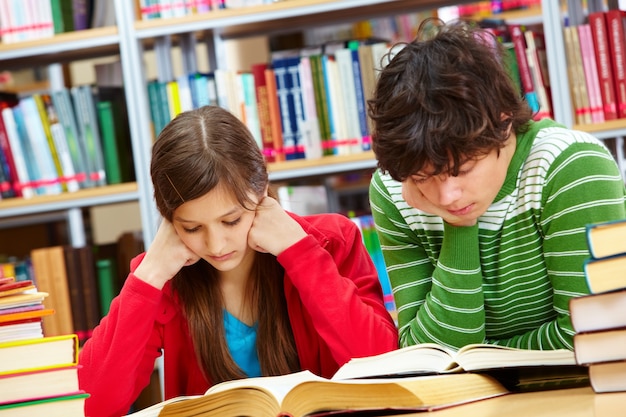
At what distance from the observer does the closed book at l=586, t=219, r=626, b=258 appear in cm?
73

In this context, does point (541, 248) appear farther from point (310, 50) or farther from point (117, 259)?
point (117, 259)

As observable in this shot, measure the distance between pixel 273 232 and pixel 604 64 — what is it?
120 centimetres

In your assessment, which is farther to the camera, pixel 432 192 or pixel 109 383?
pixel 109 383

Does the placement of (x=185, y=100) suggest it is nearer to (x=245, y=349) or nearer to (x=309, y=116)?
(x=309, y=116)

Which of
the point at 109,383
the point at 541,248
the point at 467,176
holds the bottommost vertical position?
the point at 109,383

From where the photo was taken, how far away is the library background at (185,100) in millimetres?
2137

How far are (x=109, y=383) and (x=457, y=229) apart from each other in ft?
1.81

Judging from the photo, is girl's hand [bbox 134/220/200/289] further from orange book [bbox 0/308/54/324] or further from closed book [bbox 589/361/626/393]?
closed book [bbox 589/361/626/393]

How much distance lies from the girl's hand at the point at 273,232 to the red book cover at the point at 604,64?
114 cm

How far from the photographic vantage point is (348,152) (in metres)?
2.22

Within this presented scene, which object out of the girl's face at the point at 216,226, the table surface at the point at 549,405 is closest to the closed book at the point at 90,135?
the girl's face at the point at 216,226

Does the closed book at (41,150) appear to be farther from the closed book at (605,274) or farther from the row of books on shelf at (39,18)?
the closed book at (605,274)

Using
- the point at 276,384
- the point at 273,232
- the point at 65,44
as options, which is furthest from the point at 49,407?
the point at 65,44

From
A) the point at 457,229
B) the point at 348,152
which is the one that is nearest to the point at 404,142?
the point at 457,229
